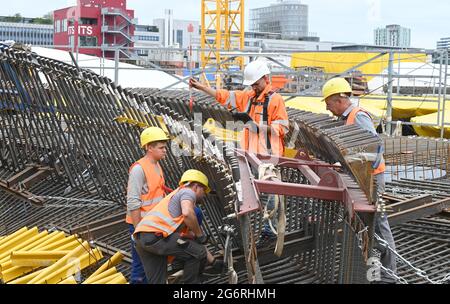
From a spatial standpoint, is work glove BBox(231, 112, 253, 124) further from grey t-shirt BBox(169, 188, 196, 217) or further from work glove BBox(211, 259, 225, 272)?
grey t-shirt BBox(169, 188, 196, 217)

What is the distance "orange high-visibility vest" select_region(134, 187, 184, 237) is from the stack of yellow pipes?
0.82 metres

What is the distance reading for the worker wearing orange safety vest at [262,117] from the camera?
25.9ft

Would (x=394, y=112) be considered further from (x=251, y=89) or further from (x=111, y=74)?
(x=251, y=89)

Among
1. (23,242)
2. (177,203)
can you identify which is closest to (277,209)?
(177,203)

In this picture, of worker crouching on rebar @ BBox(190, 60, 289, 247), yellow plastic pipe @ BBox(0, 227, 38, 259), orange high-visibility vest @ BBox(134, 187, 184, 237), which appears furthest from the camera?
yellow plastic pipe @ BBox(0, 227, 38, 259)

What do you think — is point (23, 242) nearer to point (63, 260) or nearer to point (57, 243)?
point (57, 243)

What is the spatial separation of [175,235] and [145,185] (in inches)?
32.6

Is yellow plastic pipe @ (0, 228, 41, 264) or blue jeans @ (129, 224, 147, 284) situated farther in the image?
yellow plastic pipe @ (0, 228, 41, 264)

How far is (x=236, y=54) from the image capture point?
16.2 meters

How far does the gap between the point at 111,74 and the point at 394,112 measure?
9740mm

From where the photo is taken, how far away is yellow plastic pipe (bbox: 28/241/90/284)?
7.13m

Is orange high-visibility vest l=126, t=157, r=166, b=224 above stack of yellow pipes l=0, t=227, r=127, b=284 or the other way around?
above

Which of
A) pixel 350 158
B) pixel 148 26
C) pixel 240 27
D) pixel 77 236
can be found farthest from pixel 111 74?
pixel 148 26

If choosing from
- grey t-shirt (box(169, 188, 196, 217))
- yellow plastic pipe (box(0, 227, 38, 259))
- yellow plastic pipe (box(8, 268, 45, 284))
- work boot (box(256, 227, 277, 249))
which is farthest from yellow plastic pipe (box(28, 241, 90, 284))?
work boot (box(256, 227, 277, 249))
